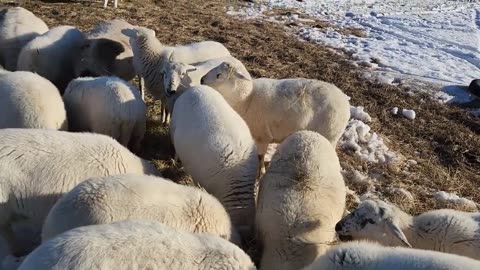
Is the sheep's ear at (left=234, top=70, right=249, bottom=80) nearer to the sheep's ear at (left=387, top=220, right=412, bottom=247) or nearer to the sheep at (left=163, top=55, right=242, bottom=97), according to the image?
the sheep at (left=163, top=55, right=242, bottom=97)

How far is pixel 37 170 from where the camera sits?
16.4 feet

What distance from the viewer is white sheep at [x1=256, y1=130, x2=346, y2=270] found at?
509cm

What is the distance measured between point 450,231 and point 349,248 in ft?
5.20

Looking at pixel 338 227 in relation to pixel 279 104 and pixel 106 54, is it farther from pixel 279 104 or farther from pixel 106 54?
pixel 106 54

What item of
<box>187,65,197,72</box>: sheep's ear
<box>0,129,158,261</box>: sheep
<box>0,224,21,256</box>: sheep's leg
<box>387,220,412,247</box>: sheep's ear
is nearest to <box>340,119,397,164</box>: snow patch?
<box>187,65,197,72</box>: sheep's ear

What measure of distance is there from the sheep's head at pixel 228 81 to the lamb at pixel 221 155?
840 mm

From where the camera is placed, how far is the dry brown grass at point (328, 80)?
780 centimetres

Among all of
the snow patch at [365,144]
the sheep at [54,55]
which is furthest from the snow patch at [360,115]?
the sheep at [54,55]

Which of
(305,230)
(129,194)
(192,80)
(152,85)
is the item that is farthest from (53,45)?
(305,230)

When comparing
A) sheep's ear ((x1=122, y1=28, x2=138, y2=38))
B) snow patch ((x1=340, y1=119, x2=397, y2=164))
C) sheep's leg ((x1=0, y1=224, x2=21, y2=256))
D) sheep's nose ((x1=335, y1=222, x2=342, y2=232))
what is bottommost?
snow patch ((x1=340, y1=119, x2=397, y2=164))

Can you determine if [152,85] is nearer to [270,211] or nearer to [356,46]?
[270,211]

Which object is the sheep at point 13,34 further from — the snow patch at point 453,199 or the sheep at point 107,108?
the snow patch at point 453,199

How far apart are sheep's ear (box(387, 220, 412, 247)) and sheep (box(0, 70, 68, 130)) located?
369 cm

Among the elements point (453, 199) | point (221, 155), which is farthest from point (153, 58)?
point (453, 199)
